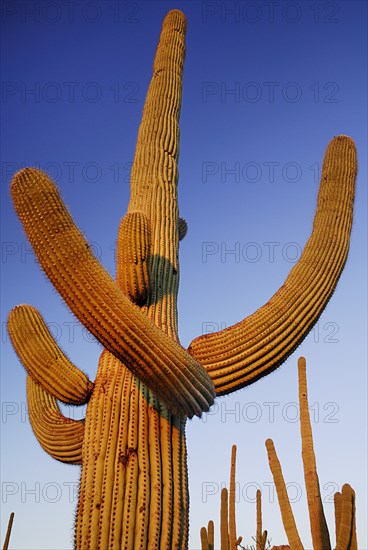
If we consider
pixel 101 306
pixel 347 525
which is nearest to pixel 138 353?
pixel 101 306

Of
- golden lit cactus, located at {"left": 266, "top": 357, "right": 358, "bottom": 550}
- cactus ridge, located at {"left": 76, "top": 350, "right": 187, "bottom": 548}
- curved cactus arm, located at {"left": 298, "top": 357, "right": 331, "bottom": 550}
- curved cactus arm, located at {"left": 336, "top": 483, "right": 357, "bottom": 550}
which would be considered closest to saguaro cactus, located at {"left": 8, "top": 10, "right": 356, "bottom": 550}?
cactus ridge, located at {"left": 76, "top": 350, "right": 187, "bottom": 548}

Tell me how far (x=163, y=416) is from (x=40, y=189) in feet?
5.01

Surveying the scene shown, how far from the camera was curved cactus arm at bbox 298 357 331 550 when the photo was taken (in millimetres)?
3283

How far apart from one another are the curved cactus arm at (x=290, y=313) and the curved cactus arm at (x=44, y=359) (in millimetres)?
776

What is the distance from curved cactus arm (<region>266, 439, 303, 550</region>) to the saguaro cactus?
52cm

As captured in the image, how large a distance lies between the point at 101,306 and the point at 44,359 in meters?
0.84

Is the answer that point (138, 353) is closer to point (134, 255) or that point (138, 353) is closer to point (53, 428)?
point (134, 255)

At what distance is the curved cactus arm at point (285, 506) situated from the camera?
131 inches

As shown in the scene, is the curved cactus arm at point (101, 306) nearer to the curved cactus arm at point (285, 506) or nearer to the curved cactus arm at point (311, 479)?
the curved cactus arm at point (285, 506)

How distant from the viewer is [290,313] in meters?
4.25

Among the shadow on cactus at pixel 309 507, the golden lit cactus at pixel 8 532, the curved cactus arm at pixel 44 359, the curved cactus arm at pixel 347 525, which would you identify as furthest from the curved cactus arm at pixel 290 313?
the golden lit cactus at pixel 8 532

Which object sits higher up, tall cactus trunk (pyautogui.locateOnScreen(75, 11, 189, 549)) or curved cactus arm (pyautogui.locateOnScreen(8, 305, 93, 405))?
curved cactus arm (pyautogui.locateOnScreen(8, 305, 93, 405))

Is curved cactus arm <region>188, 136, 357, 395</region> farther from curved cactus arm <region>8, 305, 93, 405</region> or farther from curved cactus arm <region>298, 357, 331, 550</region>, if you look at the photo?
curved cactus arm <region>8, 305, 93, 405</region>

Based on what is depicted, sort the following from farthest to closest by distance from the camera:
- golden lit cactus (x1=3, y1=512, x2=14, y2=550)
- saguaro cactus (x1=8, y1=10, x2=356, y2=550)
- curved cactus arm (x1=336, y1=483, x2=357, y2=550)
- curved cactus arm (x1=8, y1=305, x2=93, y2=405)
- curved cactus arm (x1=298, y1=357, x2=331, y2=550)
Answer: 1. golden lit cactus (x1=3, y1=512, x2=14, y2=550)
2. curved cactus arm (x1=8, y1=305, x2=93, y2=405)
3. saguaro cactus (x1=8, y1=10, x2=356, y2=550)
4. curved cactus arm (x1=298, y1=357, x2=331, y2=550)
5. curved cactus arm (x1=336, y1=483, x2=357, y2=550)
